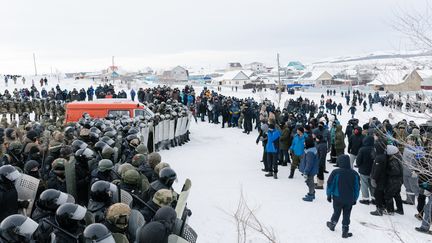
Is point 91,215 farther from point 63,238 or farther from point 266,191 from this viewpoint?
point 266,191

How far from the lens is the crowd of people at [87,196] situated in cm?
317

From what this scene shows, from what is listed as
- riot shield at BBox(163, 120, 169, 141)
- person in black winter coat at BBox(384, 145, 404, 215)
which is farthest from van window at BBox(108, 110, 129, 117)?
person in black winter coat at BBox(384, 145, 404, 215)

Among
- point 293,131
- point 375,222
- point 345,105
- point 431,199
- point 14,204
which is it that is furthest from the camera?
point 345,105

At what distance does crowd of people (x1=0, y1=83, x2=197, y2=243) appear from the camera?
317 cm

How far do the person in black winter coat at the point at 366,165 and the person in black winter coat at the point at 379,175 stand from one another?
42 cm

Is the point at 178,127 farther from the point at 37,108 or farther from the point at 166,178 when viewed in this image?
the point at 37,108

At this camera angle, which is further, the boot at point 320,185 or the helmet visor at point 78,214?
the boot at point 320,185

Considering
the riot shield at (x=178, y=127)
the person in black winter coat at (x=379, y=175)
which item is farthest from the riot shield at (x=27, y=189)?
the riot shield at (x=178, y=127)

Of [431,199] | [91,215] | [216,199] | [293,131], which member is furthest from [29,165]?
[293,131]

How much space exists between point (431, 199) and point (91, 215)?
6.04 metres

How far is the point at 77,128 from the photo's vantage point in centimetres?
985

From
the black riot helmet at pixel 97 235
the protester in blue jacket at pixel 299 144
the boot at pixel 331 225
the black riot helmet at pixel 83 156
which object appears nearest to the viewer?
the black riot helmet at pixel 97 235

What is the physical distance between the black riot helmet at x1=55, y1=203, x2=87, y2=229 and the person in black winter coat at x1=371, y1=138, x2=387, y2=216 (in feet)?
20.1

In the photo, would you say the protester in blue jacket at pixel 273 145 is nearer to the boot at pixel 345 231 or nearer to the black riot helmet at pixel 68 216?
the boot at pixel 345 231
